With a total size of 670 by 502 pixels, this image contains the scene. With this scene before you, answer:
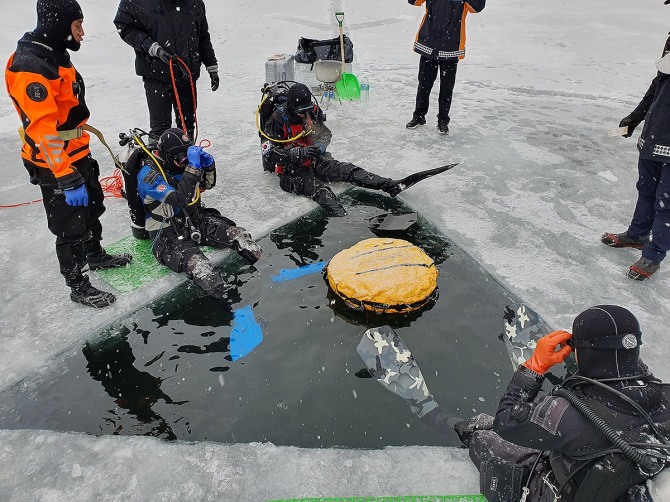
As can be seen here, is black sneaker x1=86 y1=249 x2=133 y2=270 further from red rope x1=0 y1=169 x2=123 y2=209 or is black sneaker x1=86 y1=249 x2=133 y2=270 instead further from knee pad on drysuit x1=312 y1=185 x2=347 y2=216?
knee pad on drysuit x1=312 y1=185 x2=347 y2=216

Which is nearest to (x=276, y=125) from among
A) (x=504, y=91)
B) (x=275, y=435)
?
(x=275, y=435)

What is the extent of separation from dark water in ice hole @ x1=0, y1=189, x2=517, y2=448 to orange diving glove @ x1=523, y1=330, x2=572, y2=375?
726 millimetres

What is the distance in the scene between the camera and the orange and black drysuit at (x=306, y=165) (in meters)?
4.66

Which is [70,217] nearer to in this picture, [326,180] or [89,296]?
[89,296]

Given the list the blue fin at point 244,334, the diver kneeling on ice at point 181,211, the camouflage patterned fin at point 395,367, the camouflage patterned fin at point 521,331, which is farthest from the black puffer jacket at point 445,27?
the blue fin at point 244,334

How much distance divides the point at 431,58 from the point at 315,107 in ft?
5.94

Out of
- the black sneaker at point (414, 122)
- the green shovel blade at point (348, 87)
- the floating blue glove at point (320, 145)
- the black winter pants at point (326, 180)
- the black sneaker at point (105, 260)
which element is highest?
the green shovel blade at point (348, 87)

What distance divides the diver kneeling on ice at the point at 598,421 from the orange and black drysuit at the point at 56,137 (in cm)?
277

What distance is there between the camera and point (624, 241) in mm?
3922

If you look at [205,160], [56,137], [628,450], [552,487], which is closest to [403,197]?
[205,160]

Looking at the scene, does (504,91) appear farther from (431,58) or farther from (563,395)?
(563,395)

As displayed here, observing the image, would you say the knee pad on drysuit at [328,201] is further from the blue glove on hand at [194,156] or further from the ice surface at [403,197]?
the blue glove on hand at [194,156]

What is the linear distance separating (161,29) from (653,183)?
4.35m

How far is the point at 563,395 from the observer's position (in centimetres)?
163
